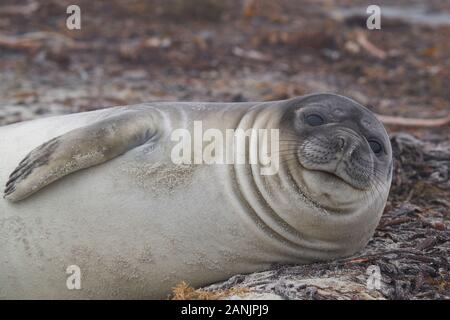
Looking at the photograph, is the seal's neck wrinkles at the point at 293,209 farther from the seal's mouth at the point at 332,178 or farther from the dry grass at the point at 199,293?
the dry grass at the point at 199,293

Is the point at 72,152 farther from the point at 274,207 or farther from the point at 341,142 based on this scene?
the point at 341,142

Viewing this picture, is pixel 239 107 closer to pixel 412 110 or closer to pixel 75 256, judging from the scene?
pixel 75 256

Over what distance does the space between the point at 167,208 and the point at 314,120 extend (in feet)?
2.64

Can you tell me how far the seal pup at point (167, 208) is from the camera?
3.84m

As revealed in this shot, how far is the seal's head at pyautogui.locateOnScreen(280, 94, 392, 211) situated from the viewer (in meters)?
3.77

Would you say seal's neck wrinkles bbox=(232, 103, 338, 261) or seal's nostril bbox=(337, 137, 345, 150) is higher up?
seal's nostril bbox=(337, 137, 345, 150)

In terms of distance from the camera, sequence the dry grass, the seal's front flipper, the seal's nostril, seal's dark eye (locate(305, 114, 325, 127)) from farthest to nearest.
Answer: seal's dark eye (locate(305, 114, 325, 127)) → the seal's front flipper → the seal's nostril → the dry grass

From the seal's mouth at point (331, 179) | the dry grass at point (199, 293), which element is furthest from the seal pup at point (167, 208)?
the dry grass at point (199, 293)

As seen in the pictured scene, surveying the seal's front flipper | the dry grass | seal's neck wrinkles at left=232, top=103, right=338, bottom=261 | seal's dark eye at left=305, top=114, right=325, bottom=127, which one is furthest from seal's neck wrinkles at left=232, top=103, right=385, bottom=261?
the seal's front flipper

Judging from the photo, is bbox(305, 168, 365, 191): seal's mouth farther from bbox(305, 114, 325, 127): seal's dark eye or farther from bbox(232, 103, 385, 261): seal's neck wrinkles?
bbox(305, 114, 325, 127): seal's dark eye

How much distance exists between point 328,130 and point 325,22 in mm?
8137

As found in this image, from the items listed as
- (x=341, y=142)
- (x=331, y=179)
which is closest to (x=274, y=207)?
(x=331, y=179)

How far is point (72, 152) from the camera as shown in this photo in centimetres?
389

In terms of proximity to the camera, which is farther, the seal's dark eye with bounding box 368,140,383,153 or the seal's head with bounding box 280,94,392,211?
the seal's dark eye with bounding box 368,140,383,153
